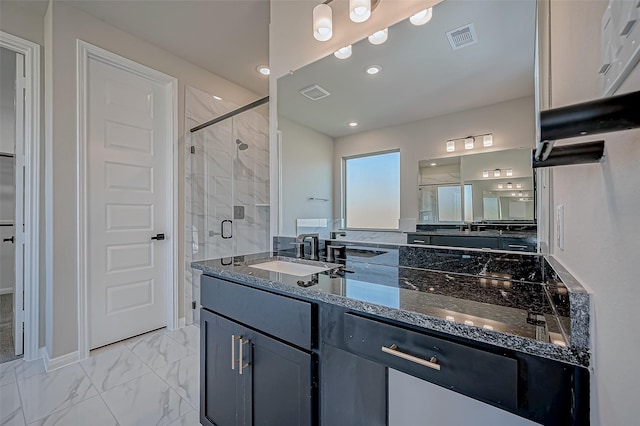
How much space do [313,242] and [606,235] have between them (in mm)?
1391

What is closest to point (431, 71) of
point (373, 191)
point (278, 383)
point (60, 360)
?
point (373, 191)

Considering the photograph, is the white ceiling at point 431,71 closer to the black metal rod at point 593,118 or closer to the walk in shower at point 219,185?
the black metal rod at point 593,118

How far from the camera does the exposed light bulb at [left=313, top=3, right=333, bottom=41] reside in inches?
62.8

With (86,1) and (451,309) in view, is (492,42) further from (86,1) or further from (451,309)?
(86,1)

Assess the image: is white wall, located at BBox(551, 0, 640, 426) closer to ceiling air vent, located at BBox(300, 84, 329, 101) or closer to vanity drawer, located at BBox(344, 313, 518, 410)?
vanity drawer, located at BBox(344, 313, 518, 410)

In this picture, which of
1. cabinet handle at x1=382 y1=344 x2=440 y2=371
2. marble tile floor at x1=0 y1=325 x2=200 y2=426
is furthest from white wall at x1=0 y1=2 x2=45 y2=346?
cabinet handle at x1=382 y1=344 x2=440 y2=371

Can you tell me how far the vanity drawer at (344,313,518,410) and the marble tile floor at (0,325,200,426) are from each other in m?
1.34

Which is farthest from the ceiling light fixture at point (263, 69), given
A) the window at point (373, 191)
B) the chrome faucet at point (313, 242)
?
the chrome faucet at point (313, 242)

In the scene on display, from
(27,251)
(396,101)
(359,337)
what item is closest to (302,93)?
(396,101)

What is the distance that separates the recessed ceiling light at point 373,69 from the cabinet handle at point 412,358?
1311 millimetres

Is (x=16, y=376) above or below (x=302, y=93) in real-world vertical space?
below

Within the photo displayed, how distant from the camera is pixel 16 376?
1981 millimetres

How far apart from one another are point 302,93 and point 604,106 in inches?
67.6

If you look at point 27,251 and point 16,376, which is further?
point 27,251
